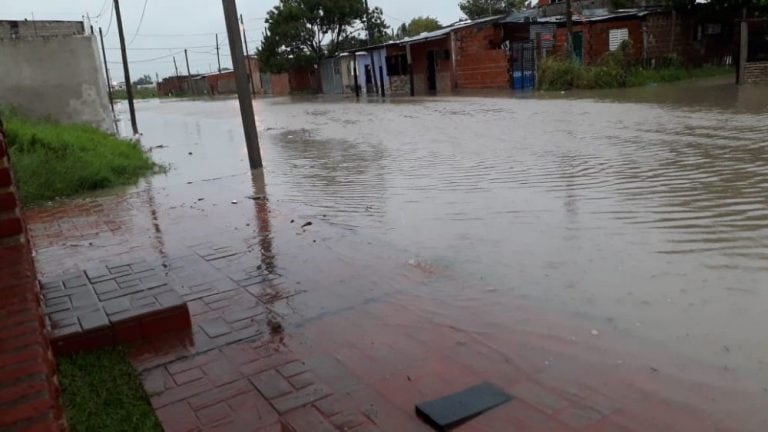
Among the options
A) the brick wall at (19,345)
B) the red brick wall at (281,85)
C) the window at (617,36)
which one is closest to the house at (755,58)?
the window at (617,36)

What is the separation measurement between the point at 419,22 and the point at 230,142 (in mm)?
50664

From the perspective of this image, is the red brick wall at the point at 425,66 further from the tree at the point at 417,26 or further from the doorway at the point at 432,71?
the tree at the point at 417,26

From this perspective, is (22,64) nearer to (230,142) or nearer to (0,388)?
(230,142)

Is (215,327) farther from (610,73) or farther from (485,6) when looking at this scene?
(485,6)

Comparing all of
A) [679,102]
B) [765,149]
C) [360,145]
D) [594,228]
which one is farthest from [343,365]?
[679,102]

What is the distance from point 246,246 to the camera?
5648 millimetres

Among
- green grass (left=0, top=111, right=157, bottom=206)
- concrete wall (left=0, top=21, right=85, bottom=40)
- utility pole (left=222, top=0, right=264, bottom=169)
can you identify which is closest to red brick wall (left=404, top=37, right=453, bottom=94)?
concrete wall (left=0, top=21, right=85, bottom=40)

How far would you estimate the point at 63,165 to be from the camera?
380 inches

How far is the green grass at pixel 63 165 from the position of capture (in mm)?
9062

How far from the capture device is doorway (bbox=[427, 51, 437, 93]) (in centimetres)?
3700

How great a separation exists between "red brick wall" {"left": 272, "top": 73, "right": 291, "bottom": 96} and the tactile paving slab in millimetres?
53229

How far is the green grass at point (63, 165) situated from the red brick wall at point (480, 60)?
22511mm

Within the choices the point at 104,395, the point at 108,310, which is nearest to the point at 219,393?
the point at 104,395

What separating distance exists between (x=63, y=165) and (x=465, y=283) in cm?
762
